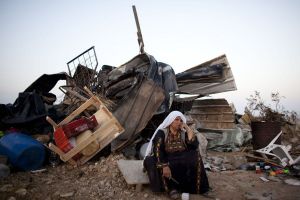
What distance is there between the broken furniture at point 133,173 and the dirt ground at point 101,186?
0.46 ft

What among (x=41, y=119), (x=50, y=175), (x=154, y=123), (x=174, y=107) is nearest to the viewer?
(x=50, y=175)

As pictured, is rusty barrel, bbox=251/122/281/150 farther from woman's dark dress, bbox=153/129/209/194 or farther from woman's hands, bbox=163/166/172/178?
woman's hands, bbox=163/166/172/178

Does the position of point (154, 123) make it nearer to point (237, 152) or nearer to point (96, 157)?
point (96, 157)

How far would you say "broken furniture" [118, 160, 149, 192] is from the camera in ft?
13.3

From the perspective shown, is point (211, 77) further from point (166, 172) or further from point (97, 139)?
point (166, 172)

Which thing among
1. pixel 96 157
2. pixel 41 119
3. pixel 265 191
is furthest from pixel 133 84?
pixel 265 191

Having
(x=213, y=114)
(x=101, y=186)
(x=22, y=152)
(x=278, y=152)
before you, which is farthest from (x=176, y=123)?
(x=213, y=114)

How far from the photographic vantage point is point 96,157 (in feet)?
17.4

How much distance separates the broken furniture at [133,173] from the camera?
4059mm

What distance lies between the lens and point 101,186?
418cm

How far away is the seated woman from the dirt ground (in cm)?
19

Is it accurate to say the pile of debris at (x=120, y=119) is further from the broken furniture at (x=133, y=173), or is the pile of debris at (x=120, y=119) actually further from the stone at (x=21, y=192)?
the stone at (x=21, y=192)

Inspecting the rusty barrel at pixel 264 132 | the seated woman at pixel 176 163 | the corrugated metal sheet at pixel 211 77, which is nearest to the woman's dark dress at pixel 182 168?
the seated woman at pixel 176 163

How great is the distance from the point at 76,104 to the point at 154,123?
206 centimetres
